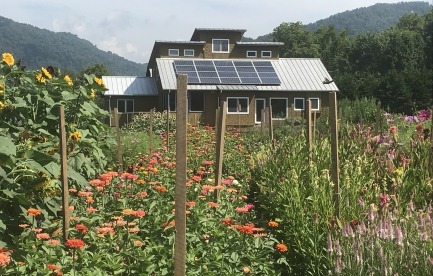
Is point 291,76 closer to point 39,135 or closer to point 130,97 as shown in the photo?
point 130,97

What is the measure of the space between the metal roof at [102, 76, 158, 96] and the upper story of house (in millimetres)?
3435

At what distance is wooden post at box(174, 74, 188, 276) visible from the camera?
298 cm

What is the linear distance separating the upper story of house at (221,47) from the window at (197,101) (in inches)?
260

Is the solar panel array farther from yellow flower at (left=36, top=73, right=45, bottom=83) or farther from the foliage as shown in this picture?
yellow flower at (left=36, top=73, right=45, bottom=83)

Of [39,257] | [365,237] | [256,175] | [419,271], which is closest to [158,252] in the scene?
[39,257]

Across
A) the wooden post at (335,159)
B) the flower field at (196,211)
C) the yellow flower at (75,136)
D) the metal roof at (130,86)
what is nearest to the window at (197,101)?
the metal roof at (130,86)

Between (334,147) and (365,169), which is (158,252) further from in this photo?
(365,169)

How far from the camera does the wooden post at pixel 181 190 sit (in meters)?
2.98

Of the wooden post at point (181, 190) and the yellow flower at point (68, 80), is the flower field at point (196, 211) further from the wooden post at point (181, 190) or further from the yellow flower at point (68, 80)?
the wooden post at point (181, 190)

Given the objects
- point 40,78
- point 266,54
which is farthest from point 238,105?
point 40,78

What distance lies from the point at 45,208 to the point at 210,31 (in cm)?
3465

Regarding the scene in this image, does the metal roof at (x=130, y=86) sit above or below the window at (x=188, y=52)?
below

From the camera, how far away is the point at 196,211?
4859 millimetres

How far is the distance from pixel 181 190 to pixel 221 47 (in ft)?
120
